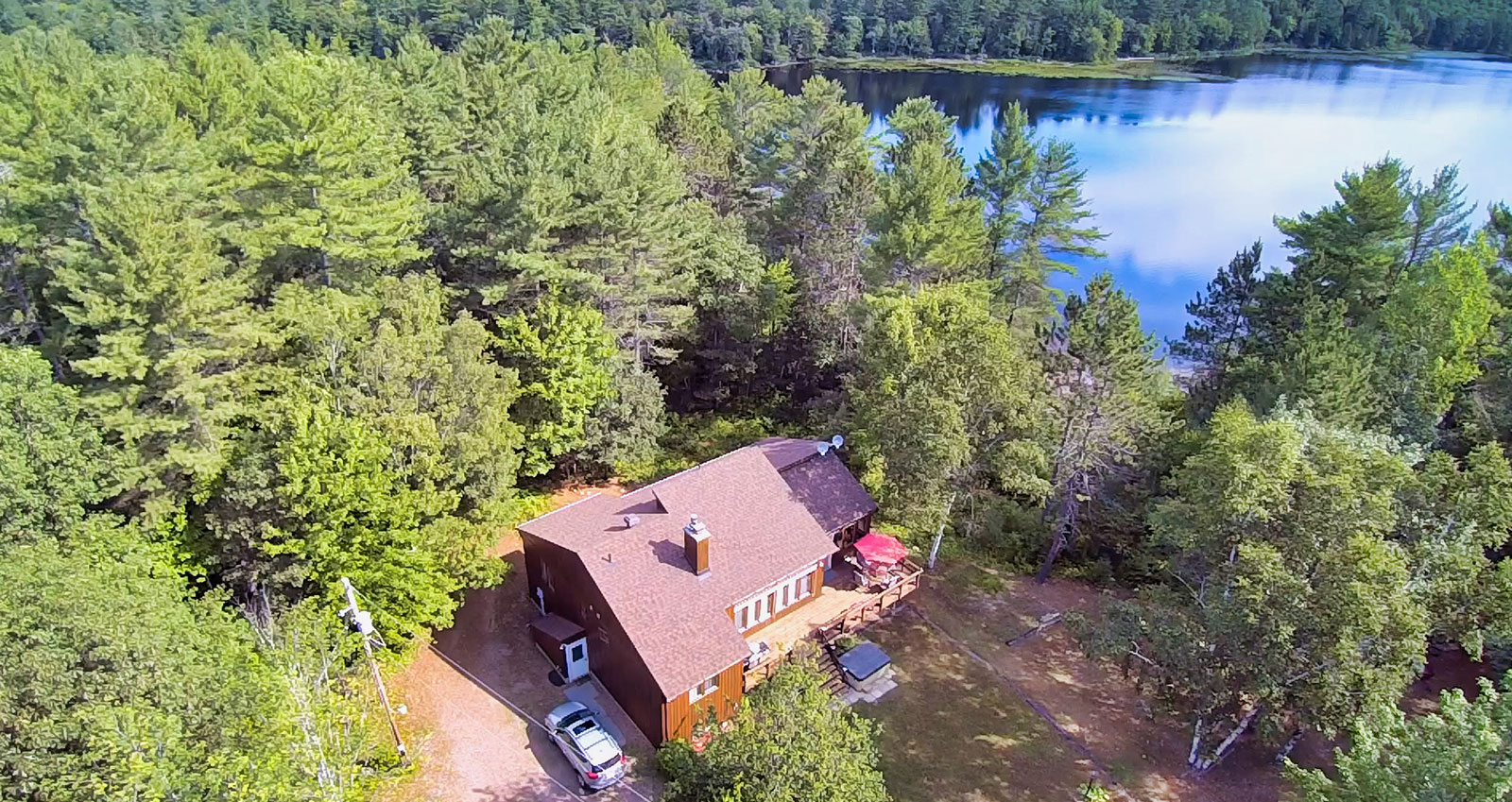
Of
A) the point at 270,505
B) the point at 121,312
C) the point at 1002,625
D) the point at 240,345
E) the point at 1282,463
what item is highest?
the point at 121,312

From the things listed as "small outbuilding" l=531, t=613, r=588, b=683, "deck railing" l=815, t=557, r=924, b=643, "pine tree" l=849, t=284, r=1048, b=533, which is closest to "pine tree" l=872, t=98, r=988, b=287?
"pine tree" l=849, t=284, r=1048, b=533

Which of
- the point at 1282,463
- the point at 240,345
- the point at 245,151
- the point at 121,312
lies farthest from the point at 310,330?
the point at 1282,463

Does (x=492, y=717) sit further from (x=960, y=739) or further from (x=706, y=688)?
(x=960, y=739)

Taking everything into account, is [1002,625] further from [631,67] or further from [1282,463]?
[631,67]

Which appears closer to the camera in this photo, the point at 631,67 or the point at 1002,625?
the point at 1002,625

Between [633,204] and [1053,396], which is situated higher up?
[633,204]

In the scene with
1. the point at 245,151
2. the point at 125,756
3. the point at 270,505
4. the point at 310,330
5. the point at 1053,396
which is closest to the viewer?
the point at 125,756

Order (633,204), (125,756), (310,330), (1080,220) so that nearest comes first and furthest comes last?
1. (125,756)
2. (310,330)
3. (633,204)
4. (1080,220)

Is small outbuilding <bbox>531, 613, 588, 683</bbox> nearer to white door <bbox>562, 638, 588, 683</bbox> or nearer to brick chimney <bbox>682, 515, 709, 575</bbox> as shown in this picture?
white door <bbox>562, 638, 588, 683</bbox>

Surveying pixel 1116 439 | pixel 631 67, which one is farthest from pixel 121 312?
pixel 631 67
